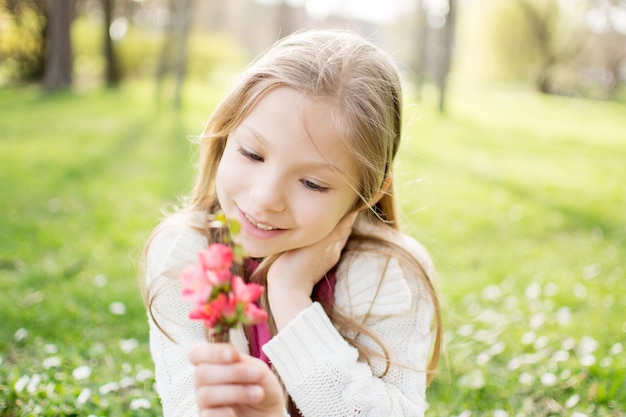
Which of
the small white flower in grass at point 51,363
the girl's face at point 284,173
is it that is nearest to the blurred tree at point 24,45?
the small white flower in grass at point 51,363

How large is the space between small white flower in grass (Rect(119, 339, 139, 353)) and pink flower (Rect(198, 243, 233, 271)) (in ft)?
9.12

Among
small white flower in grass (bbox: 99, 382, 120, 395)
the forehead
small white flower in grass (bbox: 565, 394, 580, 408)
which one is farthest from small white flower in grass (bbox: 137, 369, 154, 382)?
small white flower in grass (bbox: 565, 394, 580, 408)

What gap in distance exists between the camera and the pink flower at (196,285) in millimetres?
1007

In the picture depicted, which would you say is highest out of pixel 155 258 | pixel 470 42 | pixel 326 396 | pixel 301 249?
pixel 301 249

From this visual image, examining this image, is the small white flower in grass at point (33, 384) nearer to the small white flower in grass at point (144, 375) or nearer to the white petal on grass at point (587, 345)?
the small white flower in grass at point (144, 375)

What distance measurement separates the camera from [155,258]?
224 centimetres

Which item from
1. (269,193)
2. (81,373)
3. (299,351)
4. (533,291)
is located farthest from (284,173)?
(533,291)

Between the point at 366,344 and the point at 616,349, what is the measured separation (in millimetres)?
2103

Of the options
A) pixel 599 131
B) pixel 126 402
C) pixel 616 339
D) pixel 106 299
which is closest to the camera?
Answer: pixel 126 402

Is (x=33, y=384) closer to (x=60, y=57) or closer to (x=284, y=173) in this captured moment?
(x=284, y=173)

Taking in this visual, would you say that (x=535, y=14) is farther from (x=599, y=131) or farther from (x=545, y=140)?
(x=545, y=140)

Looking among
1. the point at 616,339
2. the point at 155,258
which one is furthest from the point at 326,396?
the point at 616,339

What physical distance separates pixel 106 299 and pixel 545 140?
35.7 ft

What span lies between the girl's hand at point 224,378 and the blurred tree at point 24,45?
79.5 ft
